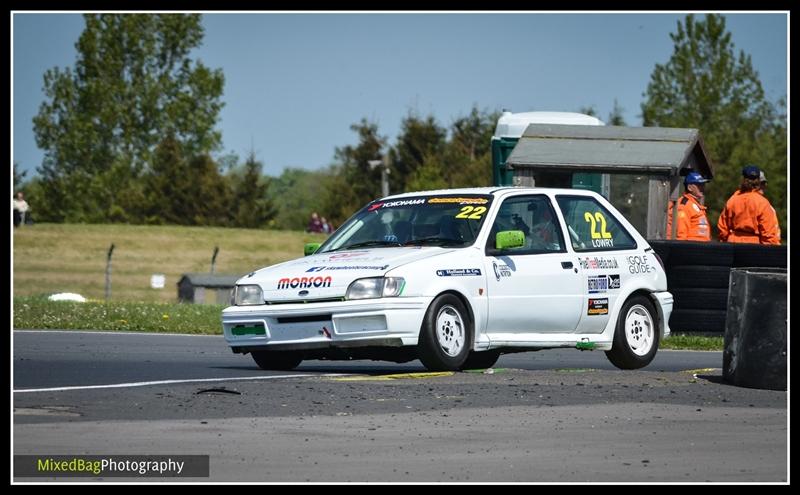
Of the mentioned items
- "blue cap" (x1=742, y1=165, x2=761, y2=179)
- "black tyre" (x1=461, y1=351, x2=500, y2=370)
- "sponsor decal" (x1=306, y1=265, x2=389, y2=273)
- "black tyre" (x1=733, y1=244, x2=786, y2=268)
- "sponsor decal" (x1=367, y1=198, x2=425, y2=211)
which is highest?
"blue cap" (x1=742, y1=165, x2=761, y2=179)

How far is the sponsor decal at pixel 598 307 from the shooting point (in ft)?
44.8

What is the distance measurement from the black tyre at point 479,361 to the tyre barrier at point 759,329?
2.58m

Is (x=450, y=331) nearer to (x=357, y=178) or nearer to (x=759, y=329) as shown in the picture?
(x=759, y=329)

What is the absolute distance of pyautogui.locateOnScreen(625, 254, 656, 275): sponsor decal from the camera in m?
14.1

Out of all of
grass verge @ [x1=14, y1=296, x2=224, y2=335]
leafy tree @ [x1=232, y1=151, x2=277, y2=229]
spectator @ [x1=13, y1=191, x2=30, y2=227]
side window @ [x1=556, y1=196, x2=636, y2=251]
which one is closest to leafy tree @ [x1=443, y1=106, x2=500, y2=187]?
leafy tree @ [x1=232, y1=151, x2=277, y2=229]

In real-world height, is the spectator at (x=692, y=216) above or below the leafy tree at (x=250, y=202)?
below

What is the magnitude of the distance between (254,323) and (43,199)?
73000mm

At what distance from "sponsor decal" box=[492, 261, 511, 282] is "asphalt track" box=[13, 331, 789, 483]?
0.86m

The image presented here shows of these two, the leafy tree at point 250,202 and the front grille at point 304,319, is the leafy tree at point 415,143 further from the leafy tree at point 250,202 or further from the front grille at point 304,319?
the front grille at point 304,319

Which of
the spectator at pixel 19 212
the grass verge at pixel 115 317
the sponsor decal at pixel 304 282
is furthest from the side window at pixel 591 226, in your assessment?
the spectator at pixel 19 212

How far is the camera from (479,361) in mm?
14000

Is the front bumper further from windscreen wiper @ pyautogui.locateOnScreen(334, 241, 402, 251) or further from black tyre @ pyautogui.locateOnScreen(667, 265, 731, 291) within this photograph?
black tyre @ pyautogui.locateOnScreen(667, 265, 731, 291)

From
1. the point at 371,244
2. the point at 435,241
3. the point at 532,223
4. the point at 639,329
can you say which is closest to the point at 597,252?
the point at 532,223

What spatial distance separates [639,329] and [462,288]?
2.22 meters
